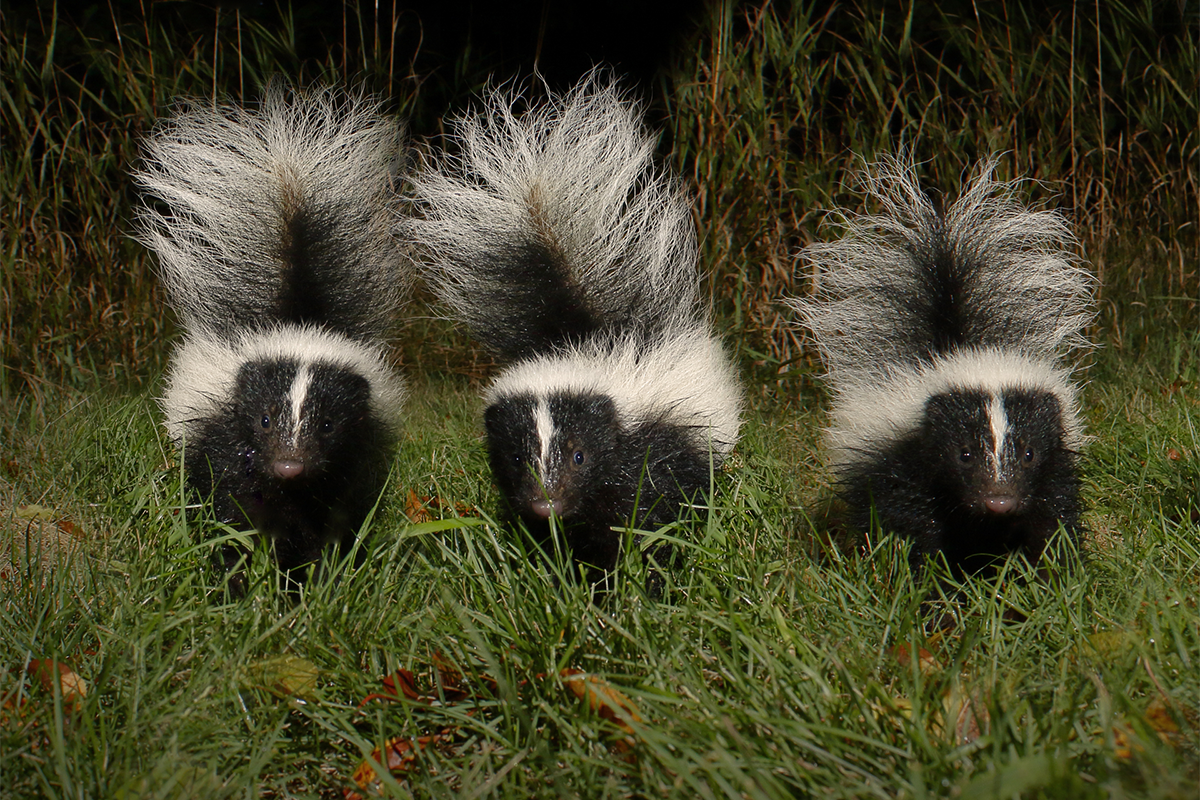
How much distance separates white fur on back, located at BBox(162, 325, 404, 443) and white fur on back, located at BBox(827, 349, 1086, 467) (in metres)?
1.85

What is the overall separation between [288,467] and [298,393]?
0.29m

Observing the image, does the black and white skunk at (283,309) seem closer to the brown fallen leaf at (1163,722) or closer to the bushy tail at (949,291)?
the bushy tail at (949,291)

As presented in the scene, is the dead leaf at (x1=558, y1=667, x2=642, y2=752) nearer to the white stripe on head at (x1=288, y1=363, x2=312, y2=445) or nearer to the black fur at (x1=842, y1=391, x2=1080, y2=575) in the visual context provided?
the black fur at (x1=842, y1=391, x2=1080, y2=575)

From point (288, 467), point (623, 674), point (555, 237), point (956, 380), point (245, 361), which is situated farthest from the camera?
point (555, 237)

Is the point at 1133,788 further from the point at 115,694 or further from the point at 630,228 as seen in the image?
the point at 630,228

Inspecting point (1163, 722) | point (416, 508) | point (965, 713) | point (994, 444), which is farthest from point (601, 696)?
point (416, 508)

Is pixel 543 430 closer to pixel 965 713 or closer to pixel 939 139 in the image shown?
pixel 965 713

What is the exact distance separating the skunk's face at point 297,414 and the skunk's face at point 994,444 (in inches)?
81.2

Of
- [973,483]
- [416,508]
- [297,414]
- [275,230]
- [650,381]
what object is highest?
[275,230]

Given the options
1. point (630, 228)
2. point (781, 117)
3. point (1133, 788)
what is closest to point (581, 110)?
point (630, 228)

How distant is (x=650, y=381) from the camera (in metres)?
3.50

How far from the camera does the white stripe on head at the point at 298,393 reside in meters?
3.03

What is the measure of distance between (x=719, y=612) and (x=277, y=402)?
5.63 feet

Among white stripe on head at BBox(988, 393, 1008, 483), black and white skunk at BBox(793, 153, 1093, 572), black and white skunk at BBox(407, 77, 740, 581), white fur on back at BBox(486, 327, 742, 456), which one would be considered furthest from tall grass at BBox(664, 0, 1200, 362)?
white stripe on head at BBox(988, 393, 1008, 483)
